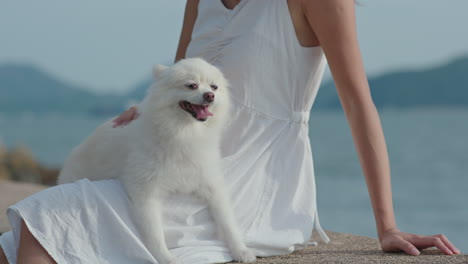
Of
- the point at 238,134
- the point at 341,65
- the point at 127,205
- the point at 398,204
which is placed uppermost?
the point at 341,65

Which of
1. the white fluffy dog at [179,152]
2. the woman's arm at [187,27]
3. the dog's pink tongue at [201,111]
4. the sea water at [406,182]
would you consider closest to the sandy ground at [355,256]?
the white fluffy dog at [179,152]

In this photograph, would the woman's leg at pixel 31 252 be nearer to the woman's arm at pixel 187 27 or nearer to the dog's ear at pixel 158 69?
the dog's ear at pixel 158 69

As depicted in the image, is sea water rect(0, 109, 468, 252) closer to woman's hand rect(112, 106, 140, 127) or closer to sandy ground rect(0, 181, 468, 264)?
woman's hand rect(112, 106, 140, 127)

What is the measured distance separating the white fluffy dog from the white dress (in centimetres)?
7

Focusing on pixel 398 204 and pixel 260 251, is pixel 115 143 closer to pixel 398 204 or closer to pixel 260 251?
pixel 260 251

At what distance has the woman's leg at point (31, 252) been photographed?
2.19m

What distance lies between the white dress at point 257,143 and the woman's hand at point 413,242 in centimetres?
40

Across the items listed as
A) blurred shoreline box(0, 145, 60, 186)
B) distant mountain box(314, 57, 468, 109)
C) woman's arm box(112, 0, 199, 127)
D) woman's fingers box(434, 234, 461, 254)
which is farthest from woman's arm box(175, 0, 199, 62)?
distant mountain box(314, 57, 468, 109)

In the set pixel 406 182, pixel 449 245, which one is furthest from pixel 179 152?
pixel 406 182

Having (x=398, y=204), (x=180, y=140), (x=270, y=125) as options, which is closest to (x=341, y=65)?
(x=270, y=125)

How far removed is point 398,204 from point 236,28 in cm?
1238

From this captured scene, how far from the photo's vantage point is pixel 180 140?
2328 millimetres

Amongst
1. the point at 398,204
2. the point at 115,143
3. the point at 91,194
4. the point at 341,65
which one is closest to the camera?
the point at 91,194

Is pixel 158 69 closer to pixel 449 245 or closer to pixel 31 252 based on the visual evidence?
pixel 31 252
